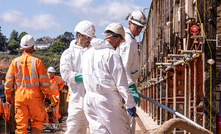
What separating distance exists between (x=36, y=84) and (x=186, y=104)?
4.75m

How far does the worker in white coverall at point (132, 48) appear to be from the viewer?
17.6 ft

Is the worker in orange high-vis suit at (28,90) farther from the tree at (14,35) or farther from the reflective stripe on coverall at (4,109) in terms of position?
the tree at (14,35)

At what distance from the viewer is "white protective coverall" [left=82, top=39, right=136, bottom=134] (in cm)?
432

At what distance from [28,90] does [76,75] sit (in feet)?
5.31

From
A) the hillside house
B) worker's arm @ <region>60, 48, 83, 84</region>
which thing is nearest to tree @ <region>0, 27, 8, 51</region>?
the hillside house

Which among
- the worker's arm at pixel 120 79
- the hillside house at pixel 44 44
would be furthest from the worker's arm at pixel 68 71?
the hillside house at pixel 44 44

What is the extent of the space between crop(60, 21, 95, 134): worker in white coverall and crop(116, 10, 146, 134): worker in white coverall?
0.63m

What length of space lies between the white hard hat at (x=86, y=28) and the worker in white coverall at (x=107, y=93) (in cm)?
126

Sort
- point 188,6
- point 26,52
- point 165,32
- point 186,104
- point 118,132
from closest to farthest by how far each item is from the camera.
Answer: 1. point 118,132
2. point 26,52
3. point 188,6
4. point 186,104
5. point 165,32

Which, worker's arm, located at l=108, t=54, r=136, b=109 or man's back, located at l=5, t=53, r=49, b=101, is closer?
worker's arm, located at l=108, t=54, r=136, b=109

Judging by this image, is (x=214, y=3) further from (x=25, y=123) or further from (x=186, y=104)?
(x=25, y=123)

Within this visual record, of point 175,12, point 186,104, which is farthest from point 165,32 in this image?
point 186,104

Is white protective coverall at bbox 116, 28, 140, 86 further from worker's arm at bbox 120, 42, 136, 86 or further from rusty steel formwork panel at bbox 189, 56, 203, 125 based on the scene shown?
rusty steel formwork panel at bbox 189, 56, 203, 125

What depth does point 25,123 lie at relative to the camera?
666cm
